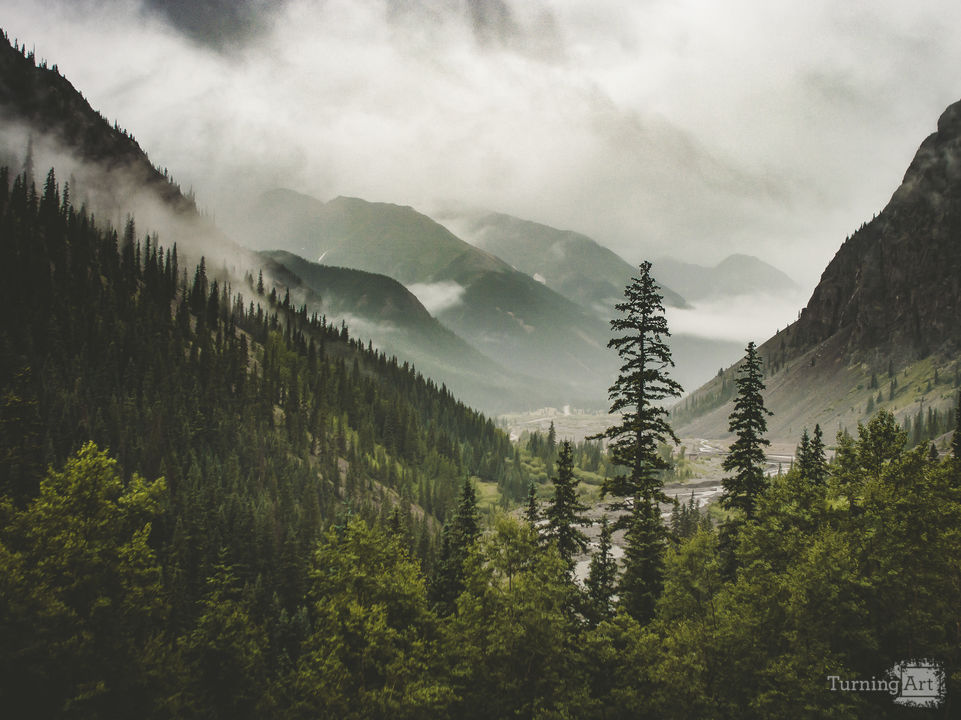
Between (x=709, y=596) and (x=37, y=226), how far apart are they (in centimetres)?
20283

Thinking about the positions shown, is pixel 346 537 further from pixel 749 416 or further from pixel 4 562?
pixel 749 416

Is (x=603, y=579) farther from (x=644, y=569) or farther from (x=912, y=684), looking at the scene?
(x=912, y=684)

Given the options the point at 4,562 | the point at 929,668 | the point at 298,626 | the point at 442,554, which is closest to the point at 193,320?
the point at 298,626

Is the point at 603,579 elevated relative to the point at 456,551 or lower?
lower

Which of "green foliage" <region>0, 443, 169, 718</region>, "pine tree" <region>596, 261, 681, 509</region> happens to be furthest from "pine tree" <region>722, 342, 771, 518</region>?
"green foliage" <region>0, 443, 169, 718</region>

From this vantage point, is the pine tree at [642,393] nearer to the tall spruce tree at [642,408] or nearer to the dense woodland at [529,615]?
the tall spruce tree at [642,408]

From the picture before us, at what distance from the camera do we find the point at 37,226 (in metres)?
168

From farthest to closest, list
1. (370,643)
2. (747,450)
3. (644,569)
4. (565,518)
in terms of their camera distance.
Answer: (565,518) → (747,450) → (644,569) → (370,643)

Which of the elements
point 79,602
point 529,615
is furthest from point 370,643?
point 79,602

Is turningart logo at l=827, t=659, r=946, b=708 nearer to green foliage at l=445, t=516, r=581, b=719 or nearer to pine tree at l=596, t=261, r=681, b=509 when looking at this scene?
pine tree at l=596, t=261, r=681, b=509

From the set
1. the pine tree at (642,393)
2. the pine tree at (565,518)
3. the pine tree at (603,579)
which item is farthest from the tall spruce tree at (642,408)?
the pine tree at (565,518)

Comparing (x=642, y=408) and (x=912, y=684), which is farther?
(x=642, y=408)

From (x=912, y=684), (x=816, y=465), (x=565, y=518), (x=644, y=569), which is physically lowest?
(x=912, y=684)

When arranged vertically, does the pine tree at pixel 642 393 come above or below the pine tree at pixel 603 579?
above
